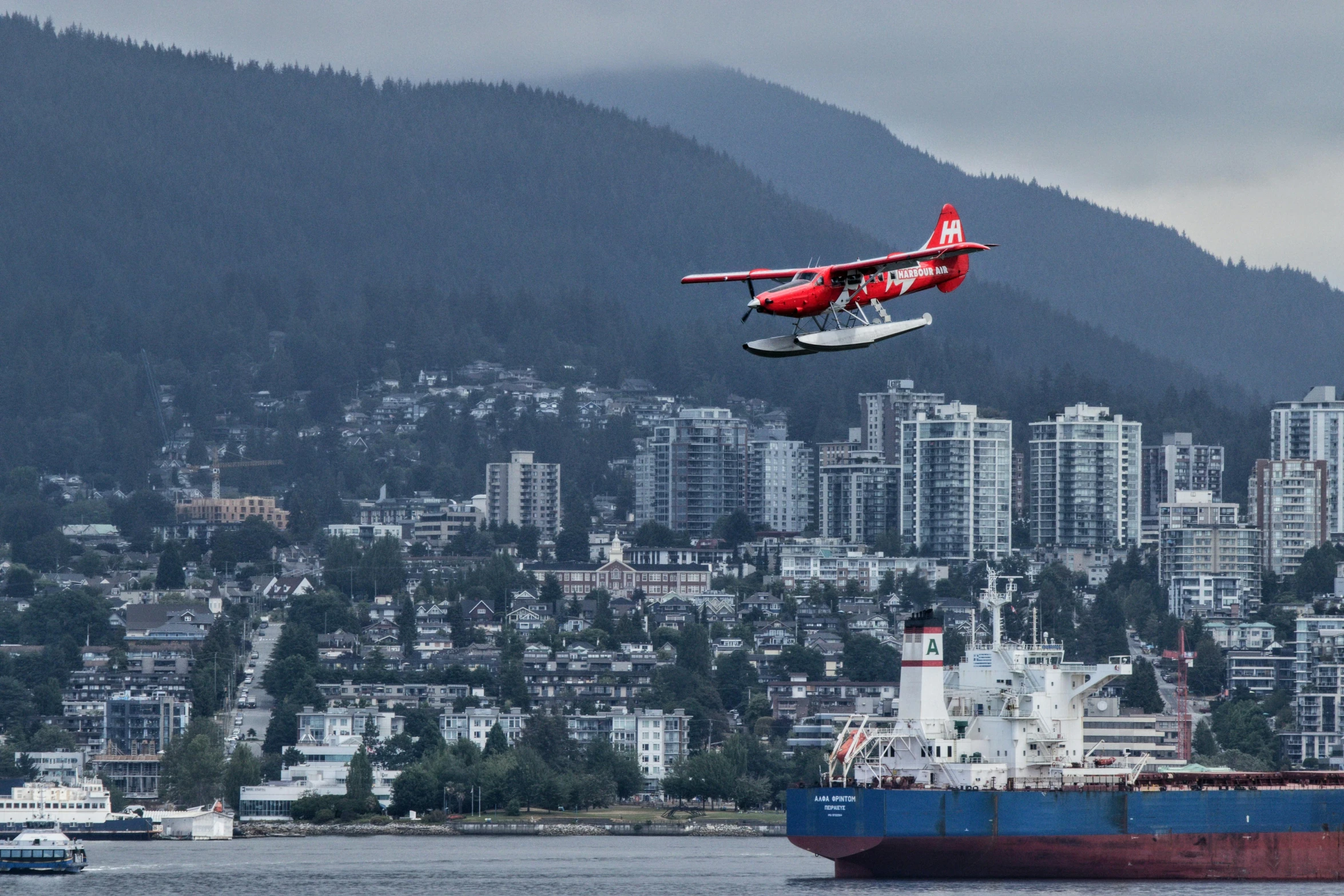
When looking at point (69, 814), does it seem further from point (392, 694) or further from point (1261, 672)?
point (1261, 672)

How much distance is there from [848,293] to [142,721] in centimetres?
9426

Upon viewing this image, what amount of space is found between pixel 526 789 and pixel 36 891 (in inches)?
1561

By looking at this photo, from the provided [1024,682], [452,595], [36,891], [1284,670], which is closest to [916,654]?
[1024,682]

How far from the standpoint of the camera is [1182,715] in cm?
12456

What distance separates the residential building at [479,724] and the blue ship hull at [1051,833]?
199 feet

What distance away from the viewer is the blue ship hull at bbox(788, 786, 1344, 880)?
6988 centimetres

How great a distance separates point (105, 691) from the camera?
14988 cm

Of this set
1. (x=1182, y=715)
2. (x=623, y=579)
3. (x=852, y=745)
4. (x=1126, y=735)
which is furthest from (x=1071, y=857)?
(x=623, y=579)

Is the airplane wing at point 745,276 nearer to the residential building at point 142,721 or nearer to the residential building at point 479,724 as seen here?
the residential building at point 479,724

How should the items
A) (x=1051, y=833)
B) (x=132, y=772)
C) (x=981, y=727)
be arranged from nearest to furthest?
(x=1051, y=833) < (x=981, y=727) < (x=132, y=772)

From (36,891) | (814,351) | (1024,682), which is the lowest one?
(36,891)

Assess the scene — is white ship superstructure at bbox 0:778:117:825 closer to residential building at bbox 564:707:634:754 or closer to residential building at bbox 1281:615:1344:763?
residential building at bbox 564:707:634:754

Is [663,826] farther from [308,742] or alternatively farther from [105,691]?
[105,691]

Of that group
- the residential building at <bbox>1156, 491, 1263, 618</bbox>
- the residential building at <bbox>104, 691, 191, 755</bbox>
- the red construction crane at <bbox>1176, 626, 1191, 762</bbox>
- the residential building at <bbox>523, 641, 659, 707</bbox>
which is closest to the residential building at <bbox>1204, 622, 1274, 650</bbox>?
the red construction crane at <bbox>1176, 626, 1191, 762</bbox>
